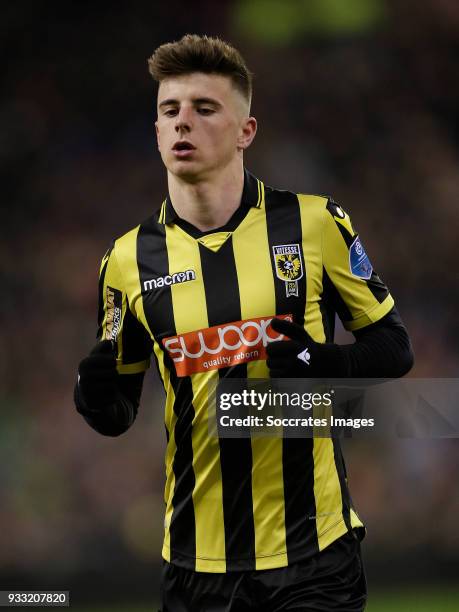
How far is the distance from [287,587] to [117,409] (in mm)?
655

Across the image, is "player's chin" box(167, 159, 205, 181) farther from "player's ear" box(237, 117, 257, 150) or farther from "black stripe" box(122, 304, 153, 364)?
"black stripe" box(122, 304, 153, 364)

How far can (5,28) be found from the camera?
6309mm

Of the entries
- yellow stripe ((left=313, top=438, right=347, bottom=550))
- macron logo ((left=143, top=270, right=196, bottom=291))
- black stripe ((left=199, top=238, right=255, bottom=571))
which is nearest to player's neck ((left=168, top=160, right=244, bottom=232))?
macron logo ((left=143, top=270, right=196, bottom=291))

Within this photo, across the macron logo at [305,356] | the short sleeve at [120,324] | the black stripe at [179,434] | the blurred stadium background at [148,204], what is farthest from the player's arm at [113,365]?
the blurred stadium background at [148,204]

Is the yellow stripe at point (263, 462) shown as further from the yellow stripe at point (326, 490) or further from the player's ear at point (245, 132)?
the player's ear at point (245, 132)

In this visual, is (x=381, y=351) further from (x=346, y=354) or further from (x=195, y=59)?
(x=195, y=59)


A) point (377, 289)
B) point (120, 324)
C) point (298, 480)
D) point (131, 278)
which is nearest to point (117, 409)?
point (120, 324)

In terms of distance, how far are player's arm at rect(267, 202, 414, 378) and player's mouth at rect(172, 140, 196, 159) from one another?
0.40 metres

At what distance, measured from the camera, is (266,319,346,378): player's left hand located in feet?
7.58

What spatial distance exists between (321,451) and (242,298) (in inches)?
17.3

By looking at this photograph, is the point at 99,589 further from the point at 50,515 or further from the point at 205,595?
the point at 205,595

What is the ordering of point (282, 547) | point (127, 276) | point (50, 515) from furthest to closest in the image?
point (50, 515) < point (127, 276) < point (282, 547)

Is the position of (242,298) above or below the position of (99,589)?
above

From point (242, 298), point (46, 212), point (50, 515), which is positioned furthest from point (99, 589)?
point (242, 298)
